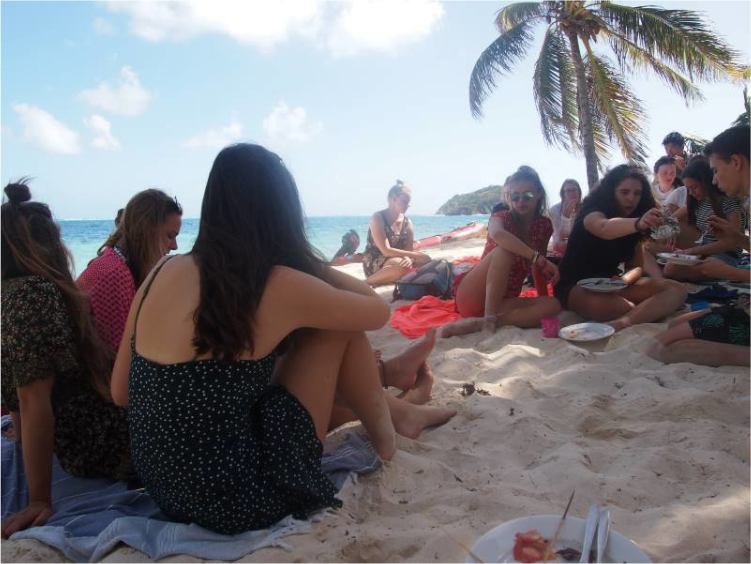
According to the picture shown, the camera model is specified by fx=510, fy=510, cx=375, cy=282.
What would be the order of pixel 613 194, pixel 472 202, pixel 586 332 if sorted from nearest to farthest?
pixel 586 332 < pixel 613 194 < pixel 472 202

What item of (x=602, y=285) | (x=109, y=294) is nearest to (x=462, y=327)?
(x=602, y=285)

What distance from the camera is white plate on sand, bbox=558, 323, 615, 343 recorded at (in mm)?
3205

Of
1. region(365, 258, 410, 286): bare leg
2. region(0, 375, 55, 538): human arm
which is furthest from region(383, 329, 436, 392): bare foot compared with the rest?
region(365, 258, 410, 286): bare leg

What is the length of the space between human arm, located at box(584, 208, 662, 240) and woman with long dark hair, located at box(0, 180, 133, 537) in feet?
10.6

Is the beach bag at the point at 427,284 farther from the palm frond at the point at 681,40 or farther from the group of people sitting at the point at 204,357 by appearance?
the palm frond at the point at 681,40

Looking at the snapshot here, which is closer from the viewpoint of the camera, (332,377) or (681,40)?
(332,377)

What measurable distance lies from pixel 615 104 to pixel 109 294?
38.3ft

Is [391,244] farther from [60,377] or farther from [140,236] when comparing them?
[60,377]

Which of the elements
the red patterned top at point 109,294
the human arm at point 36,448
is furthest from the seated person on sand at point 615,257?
the human arm at point 36,448

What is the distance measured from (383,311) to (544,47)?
11.8 metres

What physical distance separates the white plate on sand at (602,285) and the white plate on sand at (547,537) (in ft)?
8.73

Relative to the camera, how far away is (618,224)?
3562 mm

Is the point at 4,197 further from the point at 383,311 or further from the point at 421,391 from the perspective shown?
the point at 421,391

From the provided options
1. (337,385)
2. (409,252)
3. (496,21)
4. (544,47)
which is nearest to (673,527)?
(337,385)
